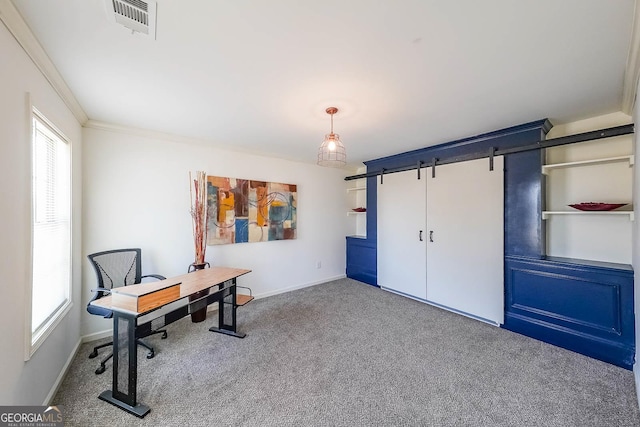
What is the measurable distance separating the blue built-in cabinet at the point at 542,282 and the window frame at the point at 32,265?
4.14m

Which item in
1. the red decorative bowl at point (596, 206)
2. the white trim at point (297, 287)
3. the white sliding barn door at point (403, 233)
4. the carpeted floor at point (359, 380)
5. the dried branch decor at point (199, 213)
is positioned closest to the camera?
the carpeted floor at point (359, 380)

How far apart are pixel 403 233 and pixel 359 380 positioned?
98.7 inches

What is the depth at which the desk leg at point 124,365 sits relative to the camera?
1700mm

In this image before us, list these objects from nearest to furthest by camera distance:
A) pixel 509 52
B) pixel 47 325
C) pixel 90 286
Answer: pixel 509 52, pixel 47 325, pixel 90 286

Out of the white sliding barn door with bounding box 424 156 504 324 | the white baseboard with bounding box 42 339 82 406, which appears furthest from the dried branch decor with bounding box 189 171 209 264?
the white sliding barn door with bounding box 424 156 504 324

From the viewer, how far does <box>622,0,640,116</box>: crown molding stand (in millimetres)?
1352

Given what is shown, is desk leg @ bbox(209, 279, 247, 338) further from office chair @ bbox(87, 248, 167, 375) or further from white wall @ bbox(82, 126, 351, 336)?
white wall @ bbox(82, 126, 351, 336)

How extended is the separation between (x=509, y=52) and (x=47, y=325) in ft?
12.1

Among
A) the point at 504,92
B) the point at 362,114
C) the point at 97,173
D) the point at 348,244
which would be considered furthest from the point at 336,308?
the point at 97,173

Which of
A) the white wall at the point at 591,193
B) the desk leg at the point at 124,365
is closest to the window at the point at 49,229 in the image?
the desk leg at the point at 124,365

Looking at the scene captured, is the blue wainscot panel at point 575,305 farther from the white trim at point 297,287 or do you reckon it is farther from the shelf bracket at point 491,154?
the white trim at point 297,287

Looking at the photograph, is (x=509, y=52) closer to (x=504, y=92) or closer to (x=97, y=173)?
(x=504, y=92)

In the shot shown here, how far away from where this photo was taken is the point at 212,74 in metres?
1.82

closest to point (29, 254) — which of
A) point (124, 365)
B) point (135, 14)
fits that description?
point (124, 365)
